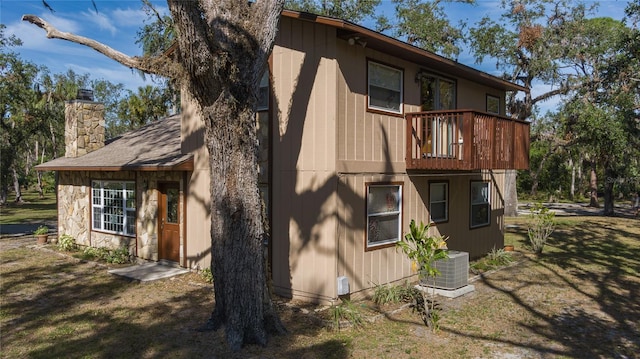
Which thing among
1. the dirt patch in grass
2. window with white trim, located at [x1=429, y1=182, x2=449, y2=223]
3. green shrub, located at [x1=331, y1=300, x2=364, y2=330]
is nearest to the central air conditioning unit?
the dirt patch in grass

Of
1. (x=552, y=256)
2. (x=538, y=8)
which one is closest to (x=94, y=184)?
(x=552, y=256)

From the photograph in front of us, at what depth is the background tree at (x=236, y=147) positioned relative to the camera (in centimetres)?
573

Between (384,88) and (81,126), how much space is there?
10.6 meters

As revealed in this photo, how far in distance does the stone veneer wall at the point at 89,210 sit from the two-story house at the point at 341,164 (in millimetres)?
50

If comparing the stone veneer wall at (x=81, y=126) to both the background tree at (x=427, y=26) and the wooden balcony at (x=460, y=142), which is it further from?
the background tree at (x=427, y=26)

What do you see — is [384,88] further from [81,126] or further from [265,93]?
[81,126]

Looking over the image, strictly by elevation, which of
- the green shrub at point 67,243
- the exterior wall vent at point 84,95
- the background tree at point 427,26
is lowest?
the green shrub at point 67,243

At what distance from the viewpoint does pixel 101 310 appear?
7.55 metres

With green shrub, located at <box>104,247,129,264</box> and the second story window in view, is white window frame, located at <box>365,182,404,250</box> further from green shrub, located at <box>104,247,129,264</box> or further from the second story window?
green shrub, located at <box>104,247,129,264</box>

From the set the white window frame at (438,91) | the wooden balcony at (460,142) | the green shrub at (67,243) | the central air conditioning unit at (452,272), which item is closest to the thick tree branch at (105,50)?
the wooden balcony at (460,142)

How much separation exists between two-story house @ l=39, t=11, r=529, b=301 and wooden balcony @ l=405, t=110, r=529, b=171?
0.10 feet

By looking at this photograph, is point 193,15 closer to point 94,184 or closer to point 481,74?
point 481,74

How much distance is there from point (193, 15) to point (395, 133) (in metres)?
5.07

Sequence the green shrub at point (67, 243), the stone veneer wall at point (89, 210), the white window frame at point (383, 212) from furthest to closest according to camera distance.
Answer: the green shrub at point (67, 243), the stone veneer wall at point (89, 210), the white window frame at point (383, 212)
